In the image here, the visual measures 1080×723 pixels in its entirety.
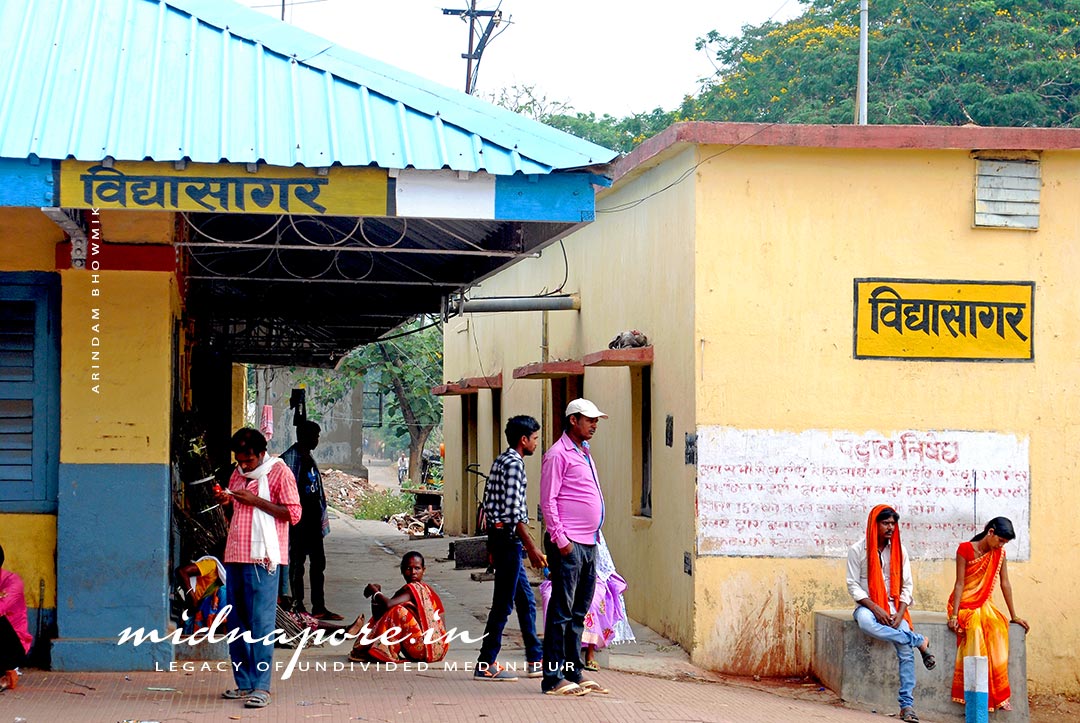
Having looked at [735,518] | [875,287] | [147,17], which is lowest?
[735,518]

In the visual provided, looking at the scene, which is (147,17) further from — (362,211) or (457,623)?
(457,623)

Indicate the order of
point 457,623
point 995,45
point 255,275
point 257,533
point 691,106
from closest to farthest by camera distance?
point 257,533, point 457,623, point 255,275, point 995,45, point 691,106

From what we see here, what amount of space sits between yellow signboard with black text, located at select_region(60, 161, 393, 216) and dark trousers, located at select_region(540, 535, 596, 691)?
221 cm

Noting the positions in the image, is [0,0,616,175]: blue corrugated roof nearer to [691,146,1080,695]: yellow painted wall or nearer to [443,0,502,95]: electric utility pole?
[691,146,1080,695]: yellow painted wall

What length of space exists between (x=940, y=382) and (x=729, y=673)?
2.67 m

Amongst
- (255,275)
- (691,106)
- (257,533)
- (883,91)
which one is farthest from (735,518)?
(691,106)

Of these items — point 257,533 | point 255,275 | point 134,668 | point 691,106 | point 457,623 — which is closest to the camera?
point 257,533

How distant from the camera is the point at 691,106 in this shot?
33500mm

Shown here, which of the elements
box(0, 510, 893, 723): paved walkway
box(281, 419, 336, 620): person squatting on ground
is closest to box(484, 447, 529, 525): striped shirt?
box(0, 510, 893, 723): paved walkway

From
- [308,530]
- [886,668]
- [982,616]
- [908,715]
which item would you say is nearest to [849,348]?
[982,616]

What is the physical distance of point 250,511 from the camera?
686 centimetres

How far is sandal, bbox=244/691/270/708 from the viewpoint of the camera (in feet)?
22.5

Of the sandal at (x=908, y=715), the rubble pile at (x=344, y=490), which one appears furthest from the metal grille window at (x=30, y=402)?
the rubble pile at (x=344, y=490)

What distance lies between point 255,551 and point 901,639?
4330mm
